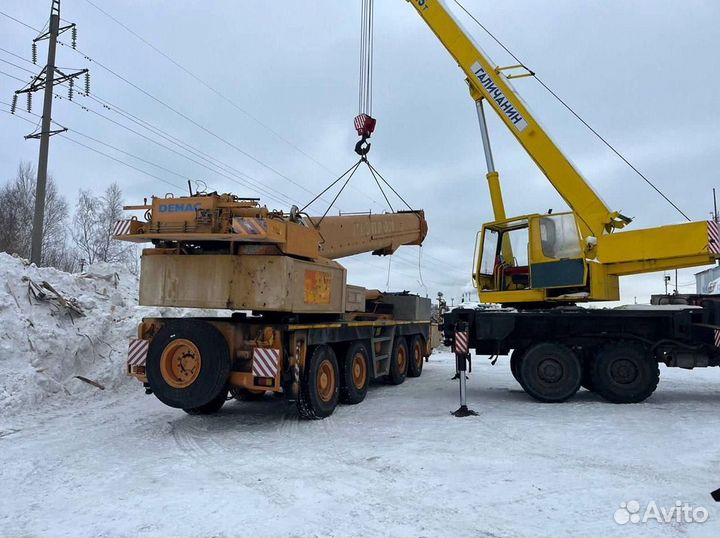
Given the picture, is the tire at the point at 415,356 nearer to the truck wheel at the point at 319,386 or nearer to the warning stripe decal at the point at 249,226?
the truck wheel at the point at 319,386

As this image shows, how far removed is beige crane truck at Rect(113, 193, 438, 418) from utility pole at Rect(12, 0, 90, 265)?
26.0 ft

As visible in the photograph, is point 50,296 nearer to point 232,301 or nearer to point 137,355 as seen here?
point 137,355

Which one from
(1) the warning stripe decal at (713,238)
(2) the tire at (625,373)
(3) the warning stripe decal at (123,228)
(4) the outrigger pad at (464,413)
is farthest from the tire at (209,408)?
(1) the warning stripe decal at (713,238)

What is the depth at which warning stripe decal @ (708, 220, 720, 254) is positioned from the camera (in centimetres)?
940

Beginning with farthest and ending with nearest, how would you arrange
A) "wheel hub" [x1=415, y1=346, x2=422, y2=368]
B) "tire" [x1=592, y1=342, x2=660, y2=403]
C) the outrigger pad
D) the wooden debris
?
"wheel hub" [x1=415, y1=346, x2=422, y2=368] < the wooden debris < "tire" [x1=592, y1=342, x2=660, y2=403] < the outrigger pad

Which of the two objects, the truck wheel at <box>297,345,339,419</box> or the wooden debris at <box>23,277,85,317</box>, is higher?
the wooden debris at <box>23,277,85,317</box>

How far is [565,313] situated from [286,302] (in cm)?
537

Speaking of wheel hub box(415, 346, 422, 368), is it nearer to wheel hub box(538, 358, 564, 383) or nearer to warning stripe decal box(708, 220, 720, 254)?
wheel hub box(538, 358, 564, 383)

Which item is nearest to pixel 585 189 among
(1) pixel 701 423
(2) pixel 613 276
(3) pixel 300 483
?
(2) pixel 613 276

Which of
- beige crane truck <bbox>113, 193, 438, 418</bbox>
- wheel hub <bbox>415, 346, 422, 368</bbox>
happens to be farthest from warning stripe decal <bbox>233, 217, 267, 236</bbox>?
wheel hub <bbox>415, 346, 422, 368</bbox>

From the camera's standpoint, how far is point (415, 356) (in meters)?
15.0

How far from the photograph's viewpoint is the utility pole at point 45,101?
47.9 ft

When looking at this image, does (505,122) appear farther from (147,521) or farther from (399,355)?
(147,521)

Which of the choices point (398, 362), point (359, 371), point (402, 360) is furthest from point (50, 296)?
point (402, 360)
